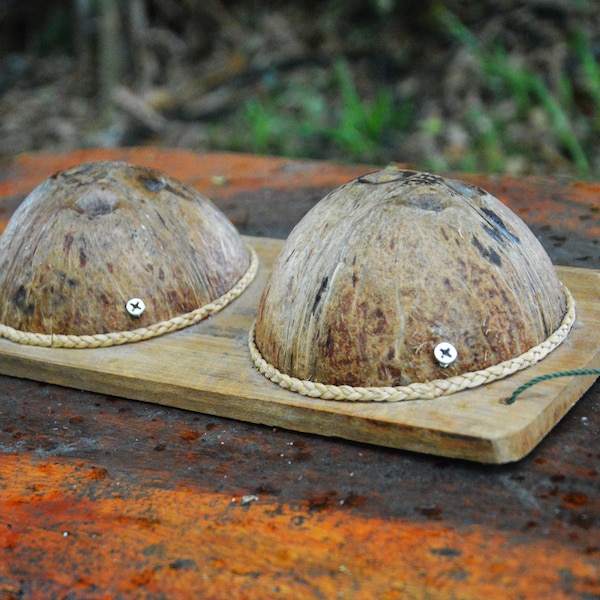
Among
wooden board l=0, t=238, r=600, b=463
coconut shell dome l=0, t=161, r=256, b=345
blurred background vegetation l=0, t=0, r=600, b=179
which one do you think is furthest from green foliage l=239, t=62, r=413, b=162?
wooden board l=0, t=238, r=600, b=463

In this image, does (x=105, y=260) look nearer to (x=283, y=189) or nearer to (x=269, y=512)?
(x=269, y=512)

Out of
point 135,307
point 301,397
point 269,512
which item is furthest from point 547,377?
point 135,307

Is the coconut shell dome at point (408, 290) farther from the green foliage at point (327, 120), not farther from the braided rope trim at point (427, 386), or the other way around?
the green foliage at point (327, 120)

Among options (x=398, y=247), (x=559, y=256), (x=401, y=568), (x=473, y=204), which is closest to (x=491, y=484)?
(x=401, y=568)

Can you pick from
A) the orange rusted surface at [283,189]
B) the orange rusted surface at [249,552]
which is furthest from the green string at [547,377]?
the orange rusted surface at [283,189]

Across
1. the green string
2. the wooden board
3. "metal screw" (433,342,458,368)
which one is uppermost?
"metal screw" (433,342,458,368)

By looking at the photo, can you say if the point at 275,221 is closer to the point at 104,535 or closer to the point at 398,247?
the point at 398,247

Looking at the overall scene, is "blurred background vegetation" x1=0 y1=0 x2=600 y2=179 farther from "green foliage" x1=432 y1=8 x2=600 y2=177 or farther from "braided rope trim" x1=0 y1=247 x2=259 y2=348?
"braided rope trim" x1=0 y1=247 x2=259 y2=348
